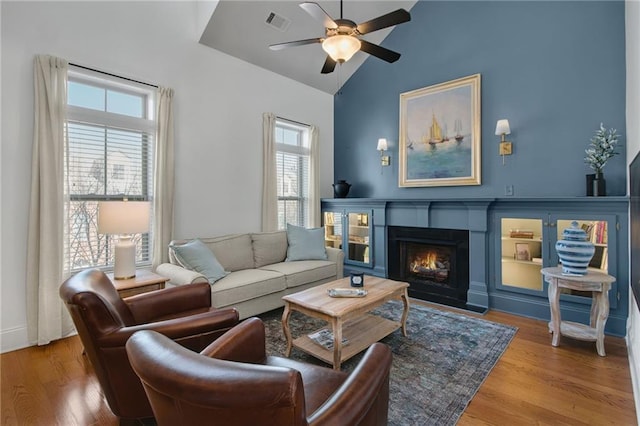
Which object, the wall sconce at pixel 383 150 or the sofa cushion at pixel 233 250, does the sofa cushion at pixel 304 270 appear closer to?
the sofa cushion at pixel 233 250

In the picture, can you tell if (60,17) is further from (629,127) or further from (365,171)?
(629,127)

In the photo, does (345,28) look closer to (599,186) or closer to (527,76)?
(527,76)

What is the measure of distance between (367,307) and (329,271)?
1656mm

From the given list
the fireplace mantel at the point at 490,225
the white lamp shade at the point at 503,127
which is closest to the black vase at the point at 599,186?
the fireplace mantel at the point at 490,225

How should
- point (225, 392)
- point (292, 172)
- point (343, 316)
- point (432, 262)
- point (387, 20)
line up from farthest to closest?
point (292, 172)
point (432, 262)
point (387, 20)
point (343, 316)
point (225, 392)

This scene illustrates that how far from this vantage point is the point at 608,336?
2.94 meters

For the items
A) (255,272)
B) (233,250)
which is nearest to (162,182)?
(233,250)

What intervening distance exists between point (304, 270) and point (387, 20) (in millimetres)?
2650

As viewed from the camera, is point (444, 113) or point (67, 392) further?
point (444, 113)

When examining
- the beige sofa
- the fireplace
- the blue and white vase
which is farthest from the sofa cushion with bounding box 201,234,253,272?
A: the blue and white vase

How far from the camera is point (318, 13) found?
235 centimetres

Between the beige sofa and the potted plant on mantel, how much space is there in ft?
9.37

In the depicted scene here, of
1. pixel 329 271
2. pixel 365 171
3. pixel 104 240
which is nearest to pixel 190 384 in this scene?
pixel 104 240

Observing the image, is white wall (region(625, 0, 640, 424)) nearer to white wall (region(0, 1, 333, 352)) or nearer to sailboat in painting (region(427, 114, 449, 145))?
sailboat in painting (region(427, 114, 449, 145))
